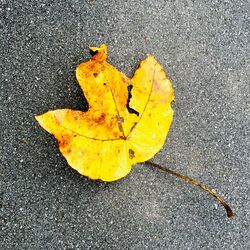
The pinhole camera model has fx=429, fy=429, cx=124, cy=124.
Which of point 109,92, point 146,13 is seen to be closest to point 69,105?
point 109,92

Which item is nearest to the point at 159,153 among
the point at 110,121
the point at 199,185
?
the point at 199,185

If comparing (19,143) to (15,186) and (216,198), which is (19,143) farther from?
(216,198)

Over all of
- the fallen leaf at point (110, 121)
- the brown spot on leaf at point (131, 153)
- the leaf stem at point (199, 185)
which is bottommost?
the leaf stem at point (199, 185)

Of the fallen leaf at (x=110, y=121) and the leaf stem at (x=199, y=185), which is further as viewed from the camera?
the leaf stem at (x=199, y=185)

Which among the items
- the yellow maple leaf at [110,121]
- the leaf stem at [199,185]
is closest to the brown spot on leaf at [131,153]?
the yellow maple leaf at [110,121]

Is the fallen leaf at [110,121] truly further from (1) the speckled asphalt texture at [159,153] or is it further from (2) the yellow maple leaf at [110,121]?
(1) the speckled asphalt texture at [159,153]
